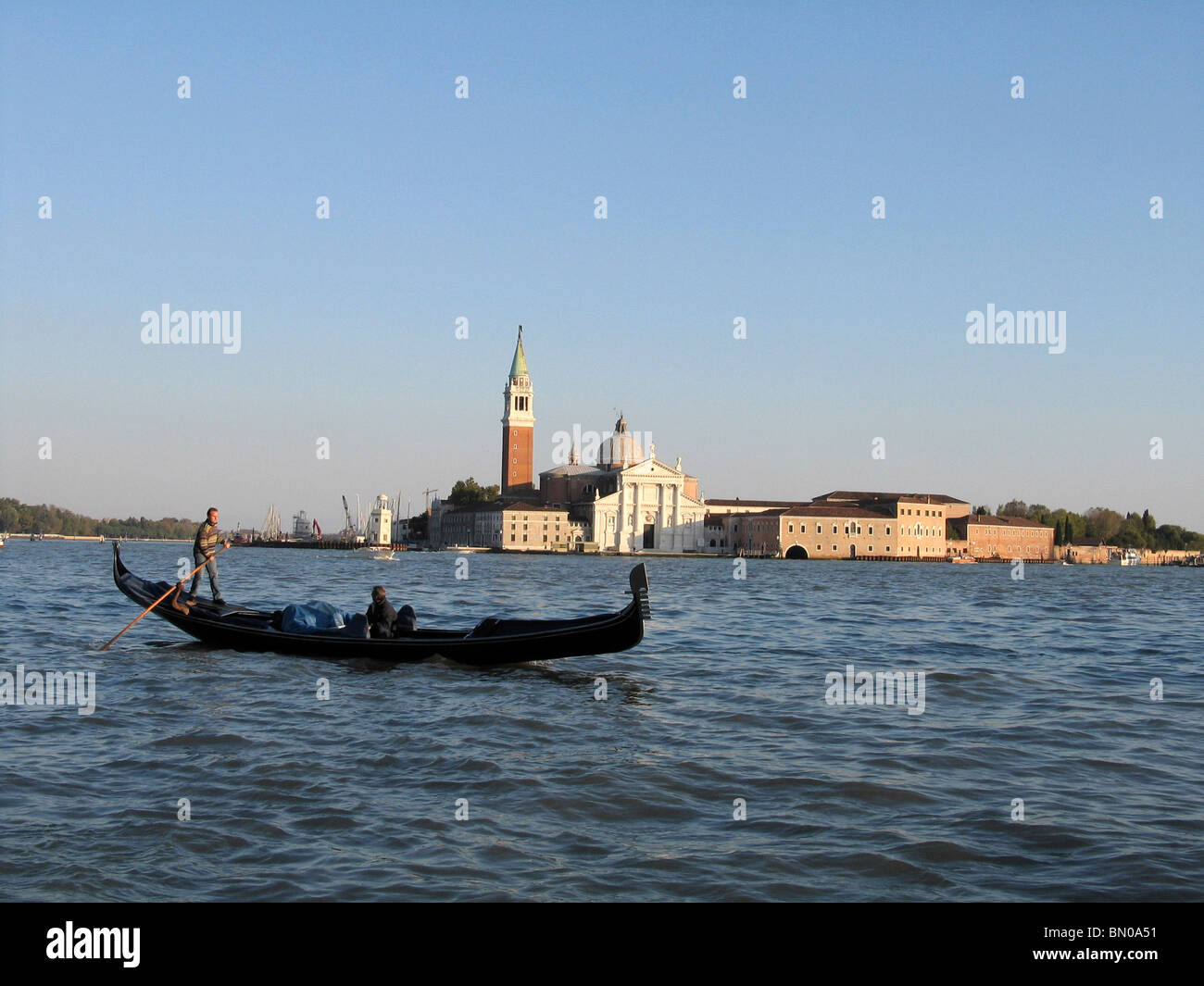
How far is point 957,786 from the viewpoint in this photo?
23.5 ft

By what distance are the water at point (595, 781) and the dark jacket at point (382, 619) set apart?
1.91ft

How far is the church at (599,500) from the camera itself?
320 ft

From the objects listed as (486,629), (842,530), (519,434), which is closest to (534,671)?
(486,629)

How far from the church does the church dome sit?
8 cm

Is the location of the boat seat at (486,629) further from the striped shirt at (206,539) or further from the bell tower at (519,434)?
the bell tower at (519,434)

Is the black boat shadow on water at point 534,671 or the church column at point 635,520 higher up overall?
the church column at point 635,520

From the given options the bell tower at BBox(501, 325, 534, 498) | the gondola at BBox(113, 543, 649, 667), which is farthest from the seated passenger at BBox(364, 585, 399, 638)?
the bell tower at BBox(501, 325, 534, 498)

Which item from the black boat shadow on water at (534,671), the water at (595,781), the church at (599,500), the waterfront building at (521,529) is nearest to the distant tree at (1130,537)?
the church at (599,500)

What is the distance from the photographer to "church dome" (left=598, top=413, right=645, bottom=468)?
344 ft

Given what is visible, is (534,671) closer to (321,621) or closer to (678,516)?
(321,621)

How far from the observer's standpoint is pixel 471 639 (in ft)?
40.7

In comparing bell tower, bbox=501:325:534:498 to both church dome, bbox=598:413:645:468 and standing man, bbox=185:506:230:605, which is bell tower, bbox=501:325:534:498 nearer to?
church dome, bbox=598:413:645:468

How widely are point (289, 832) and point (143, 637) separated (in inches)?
429
